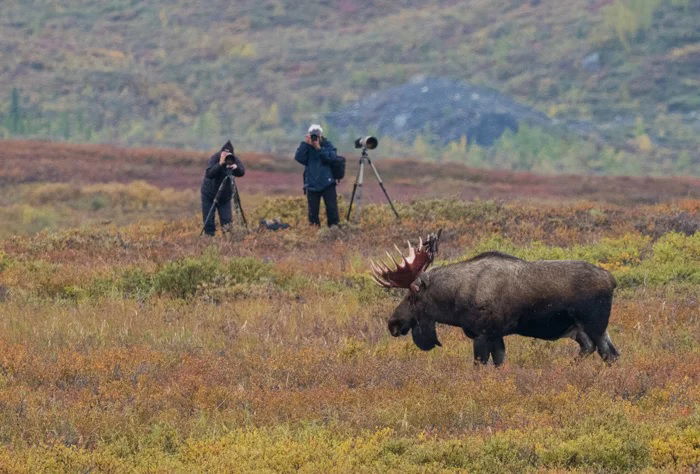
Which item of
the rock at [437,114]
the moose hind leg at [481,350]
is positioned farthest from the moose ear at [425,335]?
the rock at [437,114]

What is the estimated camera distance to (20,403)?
9203 mm

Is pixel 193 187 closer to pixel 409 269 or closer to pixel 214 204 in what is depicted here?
pixel 214 204

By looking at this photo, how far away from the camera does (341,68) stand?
94.5 metres

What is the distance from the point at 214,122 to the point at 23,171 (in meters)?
36.6

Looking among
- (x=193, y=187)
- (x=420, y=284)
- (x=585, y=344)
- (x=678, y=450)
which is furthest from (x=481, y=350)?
(x=193, y=187)

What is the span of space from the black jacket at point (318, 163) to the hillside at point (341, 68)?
42619mm

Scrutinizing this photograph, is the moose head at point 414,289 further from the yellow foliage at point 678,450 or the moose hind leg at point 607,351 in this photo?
the yellow foliage at point 678,450

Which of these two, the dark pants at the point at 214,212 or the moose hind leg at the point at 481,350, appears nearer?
the moose hind leg at the point at 481,350

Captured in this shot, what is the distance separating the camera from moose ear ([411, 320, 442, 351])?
36.4ft

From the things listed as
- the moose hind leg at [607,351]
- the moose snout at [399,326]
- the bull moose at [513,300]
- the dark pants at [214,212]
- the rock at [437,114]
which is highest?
the bull moose at [513,300]

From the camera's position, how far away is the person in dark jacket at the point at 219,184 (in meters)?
22.2

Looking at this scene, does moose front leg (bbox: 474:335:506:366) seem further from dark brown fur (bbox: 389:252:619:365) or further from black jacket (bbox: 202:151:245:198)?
black jacket (bbox: 202:151:245:198)

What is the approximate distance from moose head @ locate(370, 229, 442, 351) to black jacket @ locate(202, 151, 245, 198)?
37.5ft

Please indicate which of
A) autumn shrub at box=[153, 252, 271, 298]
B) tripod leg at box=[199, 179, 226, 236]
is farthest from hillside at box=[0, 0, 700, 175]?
autumn shrub at box=[153, 252, 271, 298]
